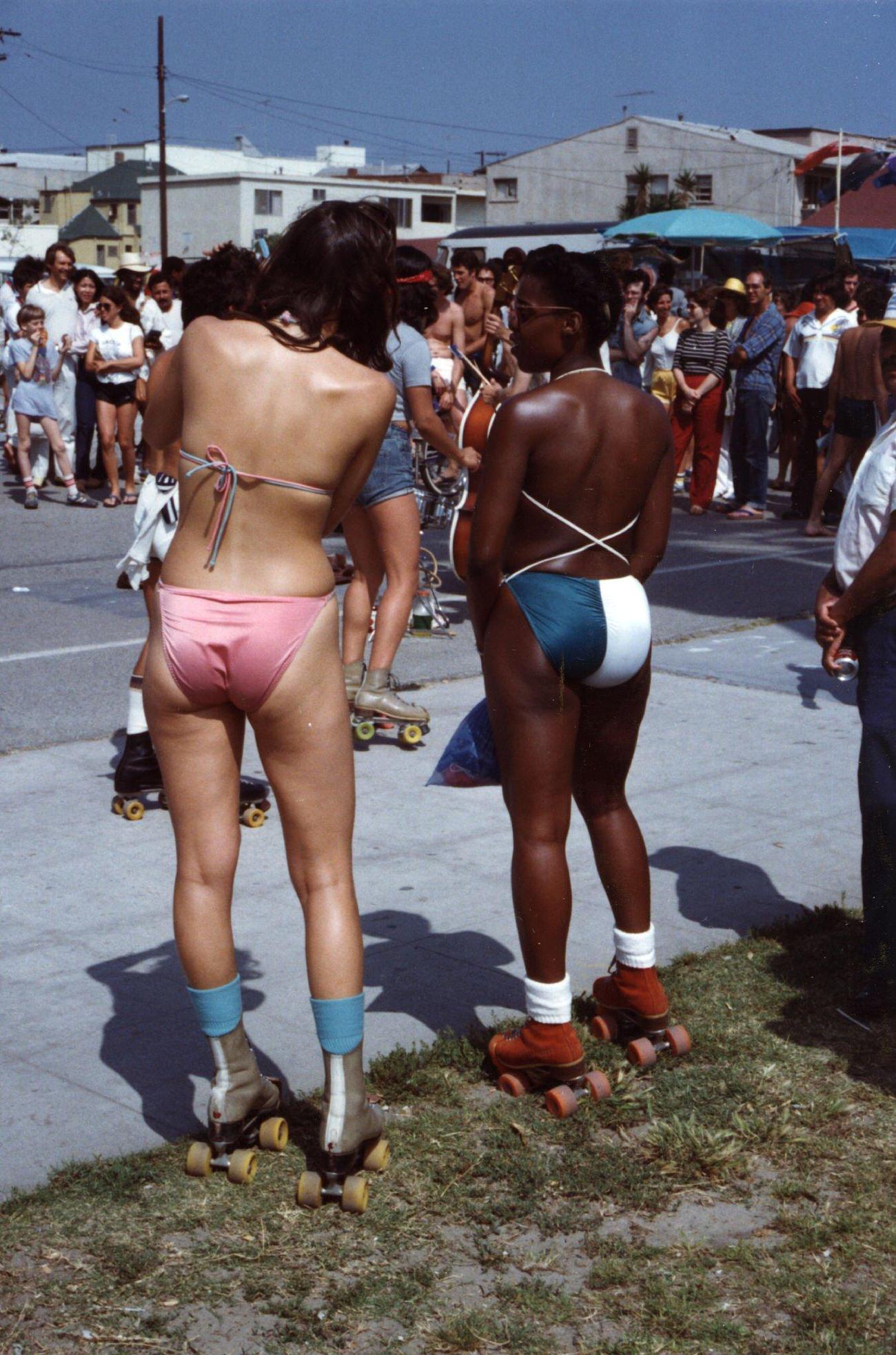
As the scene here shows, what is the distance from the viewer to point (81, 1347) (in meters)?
2.81

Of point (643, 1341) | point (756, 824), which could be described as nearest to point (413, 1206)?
point (643, 1341)

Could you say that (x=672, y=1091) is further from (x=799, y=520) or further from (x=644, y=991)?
(x=799, y=520)

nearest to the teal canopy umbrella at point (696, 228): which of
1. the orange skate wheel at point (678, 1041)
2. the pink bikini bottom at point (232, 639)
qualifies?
the orange skate wheel at point (678, 1041)

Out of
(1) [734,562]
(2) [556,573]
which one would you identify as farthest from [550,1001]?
(1) [734,562]

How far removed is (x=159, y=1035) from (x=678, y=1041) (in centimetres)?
132

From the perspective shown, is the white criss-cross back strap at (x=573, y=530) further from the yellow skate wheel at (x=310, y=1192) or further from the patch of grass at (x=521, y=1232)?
the yellow skate wheel at (x=310, y=1192)

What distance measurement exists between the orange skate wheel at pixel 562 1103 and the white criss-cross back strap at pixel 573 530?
120 cm

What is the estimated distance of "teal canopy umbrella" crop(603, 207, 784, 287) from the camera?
21953 millimetres

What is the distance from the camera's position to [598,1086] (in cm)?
382

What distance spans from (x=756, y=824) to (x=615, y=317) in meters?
2.70

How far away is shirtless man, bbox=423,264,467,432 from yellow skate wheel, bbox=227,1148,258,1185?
22.6 ft

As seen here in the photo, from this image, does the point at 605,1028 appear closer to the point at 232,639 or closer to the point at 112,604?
the point at 232,639

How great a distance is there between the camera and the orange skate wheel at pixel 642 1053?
3992 millimetres

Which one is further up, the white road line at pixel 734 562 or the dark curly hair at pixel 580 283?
the dark curly hair at pixel 580 283
